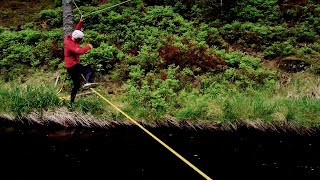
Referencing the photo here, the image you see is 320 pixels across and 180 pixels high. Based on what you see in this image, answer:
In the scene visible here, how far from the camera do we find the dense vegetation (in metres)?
9.38

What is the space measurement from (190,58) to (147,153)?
4.73 meters

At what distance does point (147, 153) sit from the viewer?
25.0 feet

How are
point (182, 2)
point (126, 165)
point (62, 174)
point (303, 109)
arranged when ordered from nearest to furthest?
point (62, 174)
point (126, 165)
point (303, 109)
point (182, 2)

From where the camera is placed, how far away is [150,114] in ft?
30.7

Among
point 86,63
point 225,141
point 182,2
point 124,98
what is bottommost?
point 225,141

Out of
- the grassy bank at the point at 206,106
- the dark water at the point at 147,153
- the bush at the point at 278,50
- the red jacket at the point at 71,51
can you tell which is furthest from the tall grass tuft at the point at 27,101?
the bush at the point at 278,50

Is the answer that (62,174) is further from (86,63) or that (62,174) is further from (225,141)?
(86,63)

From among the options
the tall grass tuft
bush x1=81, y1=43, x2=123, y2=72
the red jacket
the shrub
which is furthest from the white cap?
the shrub

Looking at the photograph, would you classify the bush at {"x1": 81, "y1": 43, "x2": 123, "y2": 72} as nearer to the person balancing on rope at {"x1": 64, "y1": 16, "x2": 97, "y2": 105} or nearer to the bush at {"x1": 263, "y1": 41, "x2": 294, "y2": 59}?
the person balancing on rope at {"x1": 64, "y1": 16, "x2": 97, "y2": 105}

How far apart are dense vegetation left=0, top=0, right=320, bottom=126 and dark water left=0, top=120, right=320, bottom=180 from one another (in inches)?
27.1

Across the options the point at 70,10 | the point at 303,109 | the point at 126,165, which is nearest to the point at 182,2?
the point at 70,10

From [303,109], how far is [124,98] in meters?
5.42

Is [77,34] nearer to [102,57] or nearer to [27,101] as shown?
[27,101]

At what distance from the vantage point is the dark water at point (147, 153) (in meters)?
6.64
